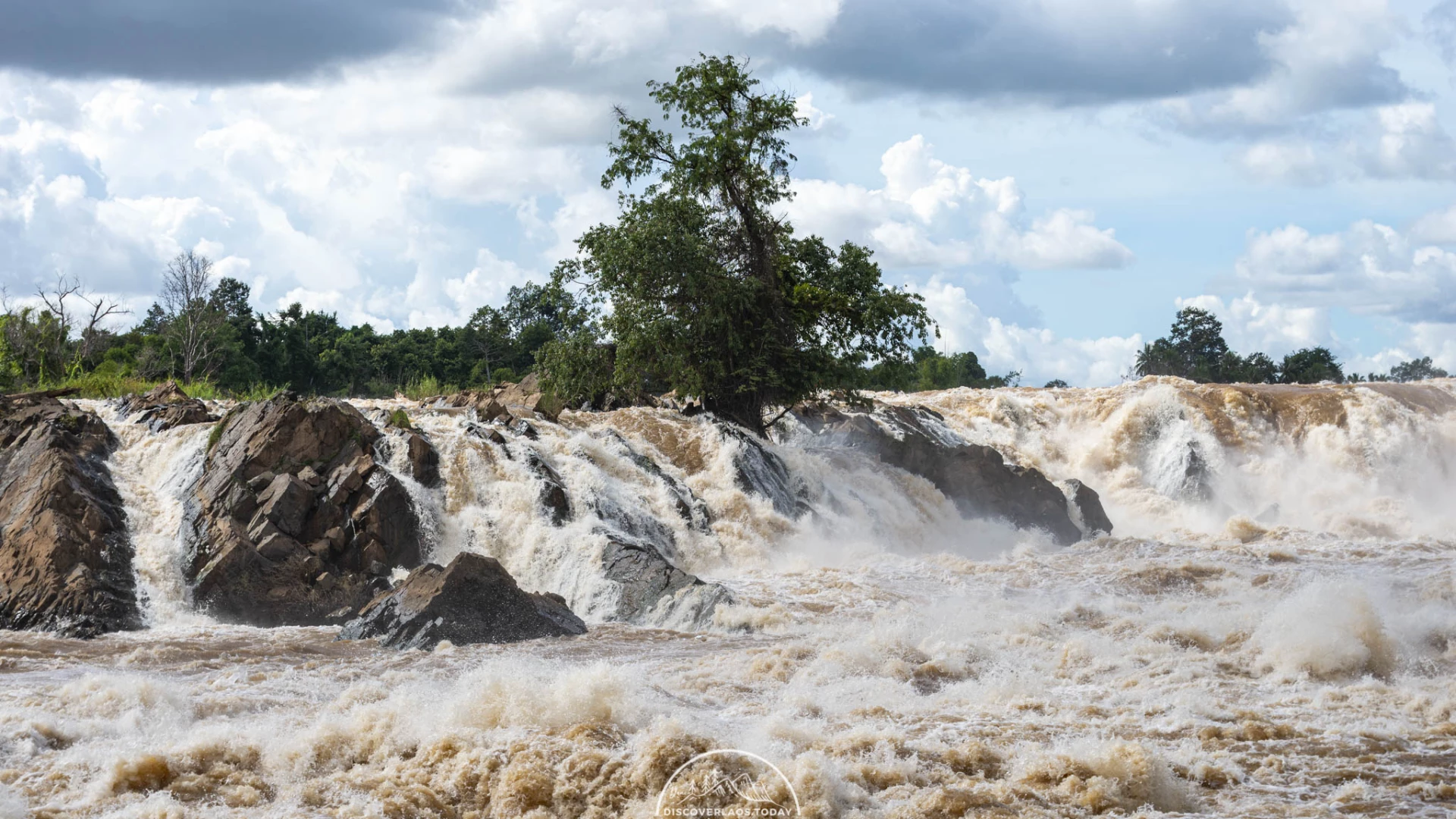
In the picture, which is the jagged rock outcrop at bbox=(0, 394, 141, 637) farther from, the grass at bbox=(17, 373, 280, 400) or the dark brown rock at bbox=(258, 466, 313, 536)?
the grass at bbox=(17, 373, 280, 400)

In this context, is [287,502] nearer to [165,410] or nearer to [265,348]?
[165,410]

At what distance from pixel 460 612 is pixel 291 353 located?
126ft

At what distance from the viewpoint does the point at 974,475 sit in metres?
23.3

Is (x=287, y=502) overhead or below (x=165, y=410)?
below

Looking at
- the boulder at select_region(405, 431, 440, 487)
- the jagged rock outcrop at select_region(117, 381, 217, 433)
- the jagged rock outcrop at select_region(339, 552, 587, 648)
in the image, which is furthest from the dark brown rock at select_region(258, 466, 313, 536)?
the jagged rock outcrop at select_region(117, 381, 217, 433)

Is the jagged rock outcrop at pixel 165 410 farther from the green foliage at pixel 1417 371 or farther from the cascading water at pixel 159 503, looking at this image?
the green foliage at pixel 1417 371

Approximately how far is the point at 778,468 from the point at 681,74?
892 centimetres

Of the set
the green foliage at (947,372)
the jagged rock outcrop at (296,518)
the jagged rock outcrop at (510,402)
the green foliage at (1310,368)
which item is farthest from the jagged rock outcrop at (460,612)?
the green foliage at (1310,368)

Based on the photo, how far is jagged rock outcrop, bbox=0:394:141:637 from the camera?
42.0 ft

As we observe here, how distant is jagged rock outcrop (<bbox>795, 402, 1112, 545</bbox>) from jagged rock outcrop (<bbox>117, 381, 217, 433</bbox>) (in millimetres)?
12349

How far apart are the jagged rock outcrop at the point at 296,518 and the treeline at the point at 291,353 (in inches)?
305

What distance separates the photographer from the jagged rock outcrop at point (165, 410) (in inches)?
688

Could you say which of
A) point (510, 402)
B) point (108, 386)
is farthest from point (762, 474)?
point (108, 386)

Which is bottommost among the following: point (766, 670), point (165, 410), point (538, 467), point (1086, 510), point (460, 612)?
point (766, 670)
